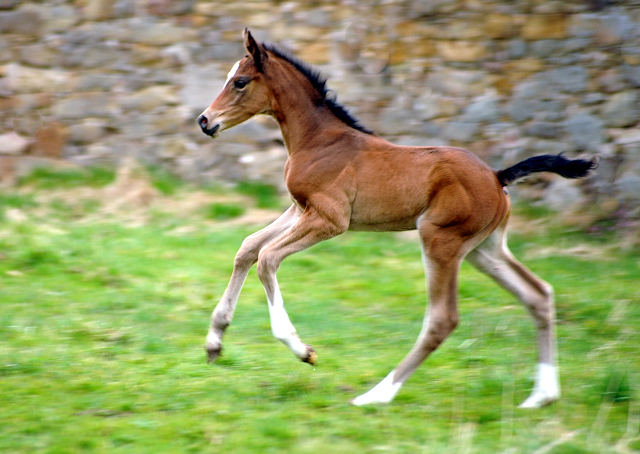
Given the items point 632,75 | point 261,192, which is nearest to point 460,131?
point 632,75

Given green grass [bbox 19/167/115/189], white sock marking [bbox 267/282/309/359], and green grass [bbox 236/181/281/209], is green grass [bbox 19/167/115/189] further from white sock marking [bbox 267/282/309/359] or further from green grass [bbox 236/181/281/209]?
white sock marking [bbox 267/282/309/359]

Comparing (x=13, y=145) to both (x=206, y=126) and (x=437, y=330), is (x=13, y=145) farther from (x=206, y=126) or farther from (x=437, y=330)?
(x=437, y=330)

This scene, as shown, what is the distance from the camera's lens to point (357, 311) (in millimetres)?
5750

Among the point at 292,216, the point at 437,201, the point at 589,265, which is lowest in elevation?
the point at 589,265

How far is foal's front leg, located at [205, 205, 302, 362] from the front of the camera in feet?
13.6

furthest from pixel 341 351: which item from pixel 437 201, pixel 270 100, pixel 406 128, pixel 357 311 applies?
pixel 406 128

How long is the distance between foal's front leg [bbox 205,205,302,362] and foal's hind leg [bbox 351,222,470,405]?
90 cm

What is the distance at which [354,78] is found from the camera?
8367mm

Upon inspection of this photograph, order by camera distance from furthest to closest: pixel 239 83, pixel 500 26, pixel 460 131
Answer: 1. pixel 460 131
2. pixel 500 26
3. pixel 239 83

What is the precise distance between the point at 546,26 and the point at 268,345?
4.92 m

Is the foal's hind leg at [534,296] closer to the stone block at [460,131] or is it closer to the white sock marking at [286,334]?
the white sock marking at [286,334]

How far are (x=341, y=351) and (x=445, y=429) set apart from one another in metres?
1.44

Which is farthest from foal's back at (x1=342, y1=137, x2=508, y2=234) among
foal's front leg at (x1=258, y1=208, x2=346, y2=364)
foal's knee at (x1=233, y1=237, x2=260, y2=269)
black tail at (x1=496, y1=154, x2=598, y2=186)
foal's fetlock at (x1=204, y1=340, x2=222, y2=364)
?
foal's fetlock at (x1=204, y1=340, x2=222, y2=364)

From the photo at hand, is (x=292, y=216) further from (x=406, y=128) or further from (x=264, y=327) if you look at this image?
(x=406, y=128)
